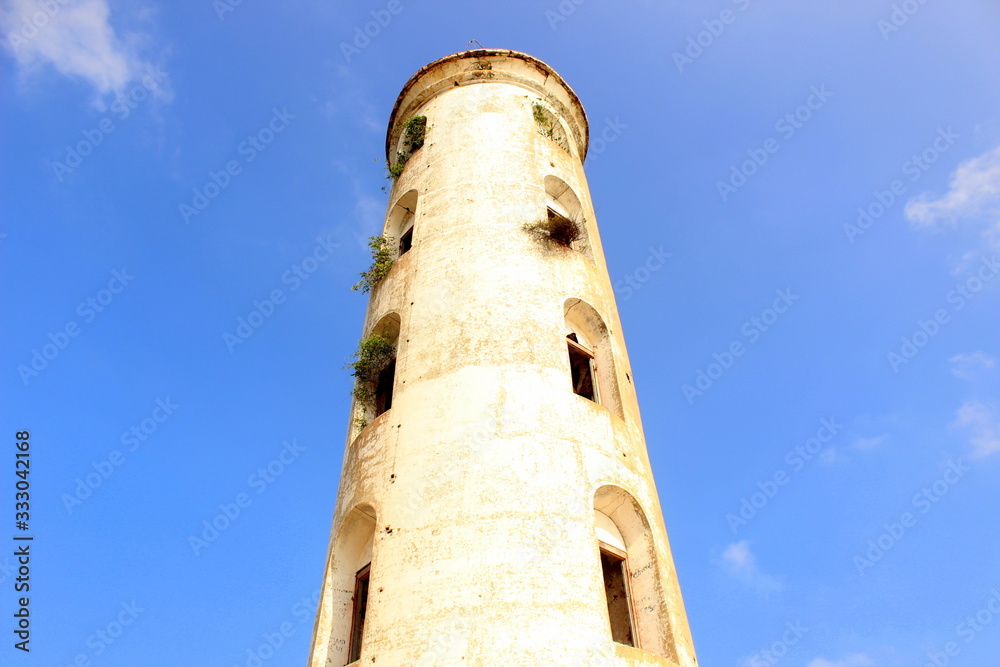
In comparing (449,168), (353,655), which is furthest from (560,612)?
(449,168)

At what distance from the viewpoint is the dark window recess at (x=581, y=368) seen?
568 inches

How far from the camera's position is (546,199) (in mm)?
16562

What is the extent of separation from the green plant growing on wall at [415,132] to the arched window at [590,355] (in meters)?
7.12

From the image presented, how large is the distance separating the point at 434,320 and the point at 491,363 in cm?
174

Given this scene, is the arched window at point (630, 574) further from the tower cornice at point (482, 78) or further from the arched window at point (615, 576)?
the tower cornice at point (482, 78)

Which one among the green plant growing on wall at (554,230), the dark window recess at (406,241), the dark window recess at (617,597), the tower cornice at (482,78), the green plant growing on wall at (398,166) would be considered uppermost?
the tower cornice at (482,78)

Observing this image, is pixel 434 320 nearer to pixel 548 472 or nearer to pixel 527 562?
pixel 548 472

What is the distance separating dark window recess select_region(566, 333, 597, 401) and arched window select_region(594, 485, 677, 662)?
2881 mm

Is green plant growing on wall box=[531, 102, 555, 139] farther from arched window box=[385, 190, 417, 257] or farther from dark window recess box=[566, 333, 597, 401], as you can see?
dark window recess box=[566, 333, 597, 401]

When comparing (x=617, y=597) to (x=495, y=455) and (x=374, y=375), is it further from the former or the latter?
(x=374, y=375)

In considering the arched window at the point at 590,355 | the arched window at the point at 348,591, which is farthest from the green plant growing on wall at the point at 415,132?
the arched window at the point at 348,591

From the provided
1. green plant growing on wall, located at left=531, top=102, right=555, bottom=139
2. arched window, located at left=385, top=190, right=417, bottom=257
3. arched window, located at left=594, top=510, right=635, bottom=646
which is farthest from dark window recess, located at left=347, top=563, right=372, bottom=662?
green plant growing on wall, located at left=531, top=102, right=555, bottom=139

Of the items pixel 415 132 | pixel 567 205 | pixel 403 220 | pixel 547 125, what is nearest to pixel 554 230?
pixel 567 205

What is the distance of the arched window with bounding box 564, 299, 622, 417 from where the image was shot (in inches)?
558
